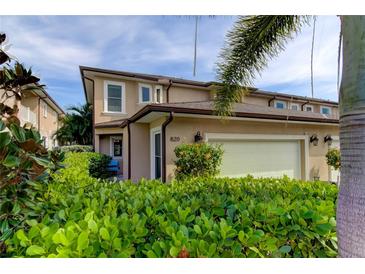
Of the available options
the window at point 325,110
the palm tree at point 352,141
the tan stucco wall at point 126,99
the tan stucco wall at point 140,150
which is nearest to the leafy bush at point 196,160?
the tan stucco wall at point 140,150

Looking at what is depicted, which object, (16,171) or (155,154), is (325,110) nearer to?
(155,154)

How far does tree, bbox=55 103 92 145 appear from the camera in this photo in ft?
64.7

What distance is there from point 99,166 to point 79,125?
338 inches

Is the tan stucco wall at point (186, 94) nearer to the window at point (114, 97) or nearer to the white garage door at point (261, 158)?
the window at point (114, 97)

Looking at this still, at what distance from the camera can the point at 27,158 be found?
2.18 meters

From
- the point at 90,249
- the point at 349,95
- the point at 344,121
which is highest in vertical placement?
the point at 349,95

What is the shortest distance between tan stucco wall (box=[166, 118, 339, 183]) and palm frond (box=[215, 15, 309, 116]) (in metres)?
2.85

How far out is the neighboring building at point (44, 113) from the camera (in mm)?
16250

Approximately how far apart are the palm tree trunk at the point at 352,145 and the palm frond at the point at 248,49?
3015 millimetres

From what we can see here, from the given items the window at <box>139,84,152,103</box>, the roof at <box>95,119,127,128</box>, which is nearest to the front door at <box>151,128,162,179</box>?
the roof at <box>95,119,127,128</box>

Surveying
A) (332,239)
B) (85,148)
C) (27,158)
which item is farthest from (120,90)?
(332,239)

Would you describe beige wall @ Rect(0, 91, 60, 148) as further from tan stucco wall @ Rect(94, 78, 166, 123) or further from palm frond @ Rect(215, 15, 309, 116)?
palm frond @ Rect(215, 15, 309, 116)
